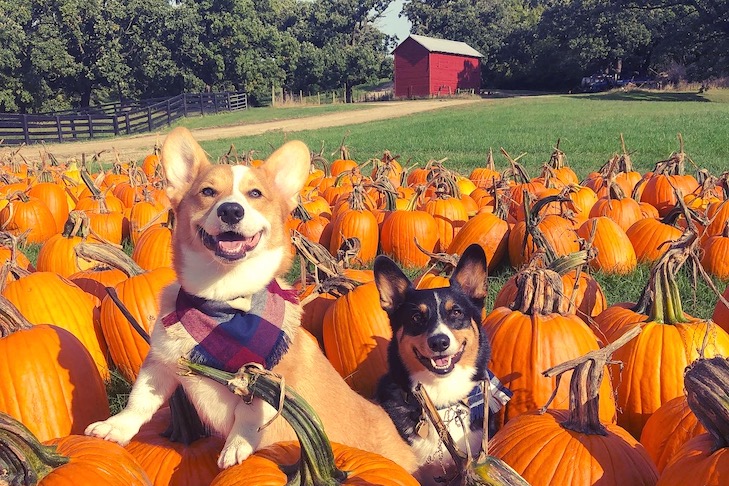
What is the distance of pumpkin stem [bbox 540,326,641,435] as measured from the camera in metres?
2.24

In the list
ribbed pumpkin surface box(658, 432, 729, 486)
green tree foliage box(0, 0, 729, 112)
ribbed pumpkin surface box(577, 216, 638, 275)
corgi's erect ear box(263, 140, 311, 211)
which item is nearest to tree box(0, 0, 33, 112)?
green tree foliage box(0, 0, 729, 112)

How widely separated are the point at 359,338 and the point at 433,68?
70.1 metres

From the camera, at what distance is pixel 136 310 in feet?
13.2

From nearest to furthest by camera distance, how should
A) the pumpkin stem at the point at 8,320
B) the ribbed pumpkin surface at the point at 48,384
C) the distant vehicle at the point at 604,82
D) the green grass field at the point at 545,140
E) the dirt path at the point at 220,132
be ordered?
the ribbed pumpkin surface at the point at 48,384 → the pumpkin stem at the point at 8,320 → the green grass field at the point at 545,140 → the dirt path at the point at 220,132 → the distant vehicle at the point at 604,82

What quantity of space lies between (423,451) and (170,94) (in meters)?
61.3

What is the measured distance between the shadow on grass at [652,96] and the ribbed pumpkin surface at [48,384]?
152ft

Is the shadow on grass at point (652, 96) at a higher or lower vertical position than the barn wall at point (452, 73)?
lower

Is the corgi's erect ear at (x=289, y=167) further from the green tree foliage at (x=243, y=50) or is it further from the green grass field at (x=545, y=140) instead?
the green tree foliage at (x=243, y=50)

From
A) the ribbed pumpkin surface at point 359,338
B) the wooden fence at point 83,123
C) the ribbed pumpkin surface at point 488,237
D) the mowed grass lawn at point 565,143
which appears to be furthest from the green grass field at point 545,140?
the wooden fence at point 83,123

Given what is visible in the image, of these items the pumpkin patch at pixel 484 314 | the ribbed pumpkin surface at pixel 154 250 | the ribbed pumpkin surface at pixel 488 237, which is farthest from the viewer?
the ribbed pumpkin surface at pixel 488 237

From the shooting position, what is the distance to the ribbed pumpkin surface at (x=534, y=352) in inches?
127

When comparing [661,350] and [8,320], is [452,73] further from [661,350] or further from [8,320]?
[8,320]

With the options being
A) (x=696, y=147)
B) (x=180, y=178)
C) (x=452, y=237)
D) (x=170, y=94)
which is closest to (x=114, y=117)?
(x=170, y=94)

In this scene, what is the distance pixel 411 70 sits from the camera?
237 feet
